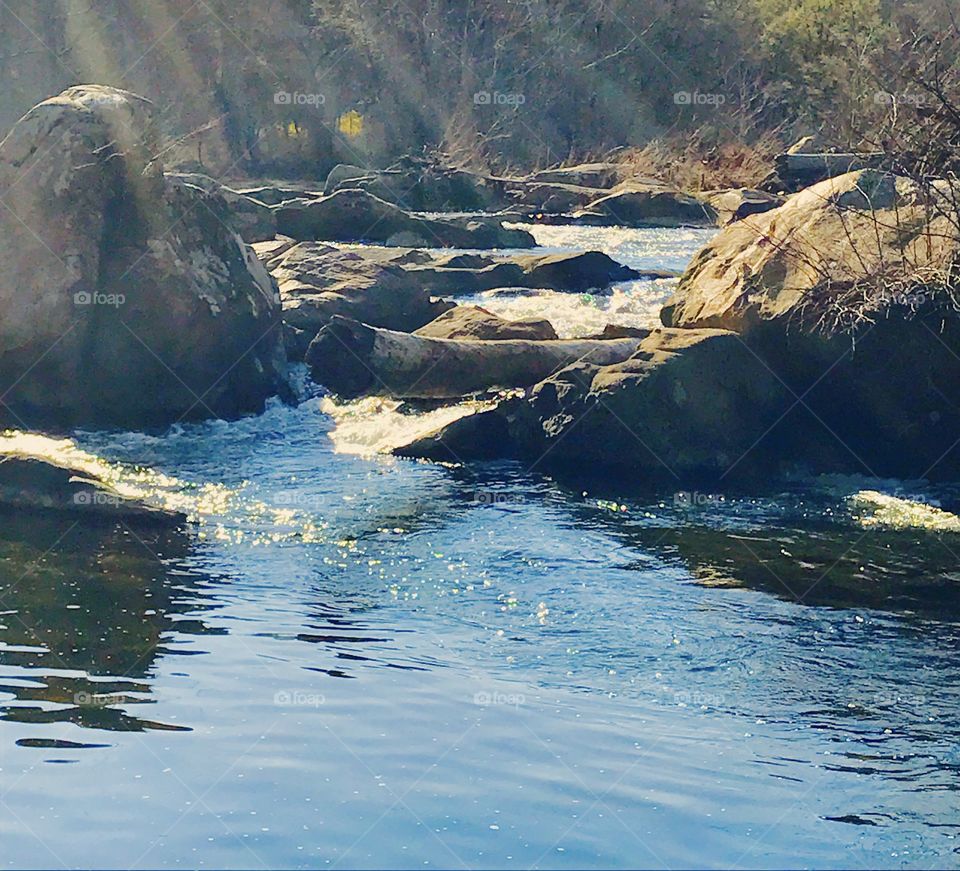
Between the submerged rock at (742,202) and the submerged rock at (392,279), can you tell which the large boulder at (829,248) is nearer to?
the submerged rock at (392,279)

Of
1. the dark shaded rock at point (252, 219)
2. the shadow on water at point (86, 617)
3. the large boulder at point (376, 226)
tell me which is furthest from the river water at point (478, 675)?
the large boulder at point (376, 226)

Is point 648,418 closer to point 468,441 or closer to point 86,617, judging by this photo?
point 468,441

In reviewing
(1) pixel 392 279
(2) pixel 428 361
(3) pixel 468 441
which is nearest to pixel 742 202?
(1) pixel 392 279

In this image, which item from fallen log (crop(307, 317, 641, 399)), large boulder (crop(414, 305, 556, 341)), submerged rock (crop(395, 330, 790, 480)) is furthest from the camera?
large boulder (crop(414, 305, 556, 341))

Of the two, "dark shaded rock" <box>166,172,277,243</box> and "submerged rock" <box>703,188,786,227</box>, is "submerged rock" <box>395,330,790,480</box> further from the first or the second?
"submerged rock" <box>703,188,786,227</box>

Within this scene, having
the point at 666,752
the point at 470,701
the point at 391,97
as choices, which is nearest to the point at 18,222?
the point at 470,701

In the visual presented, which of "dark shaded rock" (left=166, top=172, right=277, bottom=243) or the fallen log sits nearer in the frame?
the fallen log

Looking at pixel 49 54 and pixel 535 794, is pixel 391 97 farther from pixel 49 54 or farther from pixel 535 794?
pixel 535 794

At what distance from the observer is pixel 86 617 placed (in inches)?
268

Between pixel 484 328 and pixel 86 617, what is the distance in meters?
6.89

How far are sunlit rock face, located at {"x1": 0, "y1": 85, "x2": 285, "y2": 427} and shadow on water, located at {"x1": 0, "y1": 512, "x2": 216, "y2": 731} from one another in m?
3.29

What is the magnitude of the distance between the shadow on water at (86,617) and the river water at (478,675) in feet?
0.07

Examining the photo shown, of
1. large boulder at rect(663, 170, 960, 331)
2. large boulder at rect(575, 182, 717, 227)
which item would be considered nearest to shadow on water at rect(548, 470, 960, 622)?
large boulder at rect(663, 170, 960, 331)

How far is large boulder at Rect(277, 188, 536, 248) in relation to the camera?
2220cm
